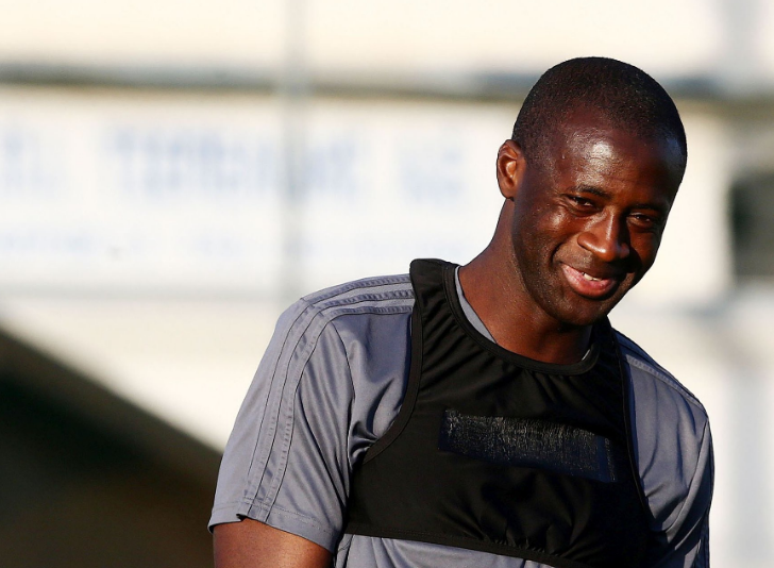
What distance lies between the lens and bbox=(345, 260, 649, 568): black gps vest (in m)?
1.72

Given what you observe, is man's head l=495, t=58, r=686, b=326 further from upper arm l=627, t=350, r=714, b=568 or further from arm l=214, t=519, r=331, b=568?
arm l=214, t=519, r=331, b=568

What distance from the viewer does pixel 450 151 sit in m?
4.92

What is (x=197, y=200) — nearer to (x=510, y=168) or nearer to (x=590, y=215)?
(x=510, y=168)

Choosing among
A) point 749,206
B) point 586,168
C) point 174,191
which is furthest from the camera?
point 749,206

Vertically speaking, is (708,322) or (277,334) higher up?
(277,334)

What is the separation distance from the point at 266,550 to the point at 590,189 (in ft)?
2.44

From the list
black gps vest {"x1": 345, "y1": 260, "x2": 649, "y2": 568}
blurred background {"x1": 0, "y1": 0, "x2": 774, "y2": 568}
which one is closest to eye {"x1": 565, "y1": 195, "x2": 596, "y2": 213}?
black gps vest {"x1": 345, "y1": 260, "x2": 649, "y2": 568}

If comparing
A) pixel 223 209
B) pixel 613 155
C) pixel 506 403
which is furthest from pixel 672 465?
pixel 223 209

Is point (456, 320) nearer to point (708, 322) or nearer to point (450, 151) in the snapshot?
point (450, 151)

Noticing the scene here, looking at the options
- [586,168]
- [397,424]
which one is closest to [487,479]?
[397,424]

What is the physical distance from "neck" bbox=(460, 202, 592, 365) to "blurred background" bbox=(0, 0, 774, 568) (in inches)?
114

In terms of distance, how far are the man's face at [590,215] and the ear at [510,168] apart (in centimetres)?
4

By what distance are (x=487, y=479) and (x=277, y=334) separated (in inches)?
15.8

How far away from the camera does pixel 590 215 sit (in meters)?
1.79
